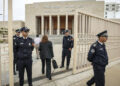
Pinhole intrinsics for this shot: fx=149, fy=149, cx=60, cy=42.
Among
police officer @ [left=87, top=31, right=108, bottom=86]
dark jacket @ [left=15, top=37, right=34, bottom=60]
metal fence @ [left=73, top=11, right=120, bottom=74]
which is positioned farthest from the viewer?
metal fence @ [left=73, top=11, right=120, bottom=74]

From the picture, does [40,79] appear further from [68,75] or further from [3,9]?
[3,9]

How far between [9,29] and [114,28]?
721 centimetres

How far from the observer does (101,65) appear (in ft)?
12.9

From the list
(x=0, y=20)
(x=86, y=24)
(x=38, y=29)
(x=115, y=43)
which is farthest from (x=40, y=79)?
(x=38, y=29)

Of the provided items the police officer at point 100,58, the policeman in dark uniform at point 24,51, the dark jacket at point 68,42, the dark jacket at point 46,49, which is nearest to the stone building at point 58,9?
the dark jacket at point 68,42

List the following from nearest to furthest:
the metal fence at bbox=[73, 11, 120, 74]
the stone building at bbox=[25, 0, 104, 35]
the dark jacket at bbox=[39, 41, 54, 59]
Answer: the dark jacket at bbox=[39, 41, 54, 59], the metal fence at bbox=[73, 11, 120, 74], the stone building at bbox=[25, 0, 104, 35]

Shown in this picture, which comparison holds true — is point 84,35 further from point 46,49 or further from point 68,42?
point 46,49

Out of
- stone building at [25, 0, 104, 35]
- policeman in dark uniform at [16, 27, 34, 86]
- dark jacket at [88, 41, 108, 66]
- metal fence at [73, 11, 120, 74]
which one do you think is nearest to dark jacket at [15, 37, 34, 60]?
policeman in dark uniform at [16, 27, 34, 86]

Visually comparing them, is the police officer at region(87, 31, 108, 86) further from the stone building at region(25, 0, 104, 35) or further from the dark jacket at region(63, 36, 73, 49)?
the stone building at region(25, 0, 104, 35)

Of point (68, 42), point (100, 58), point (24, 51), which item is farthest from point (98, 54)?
point (68, 42)

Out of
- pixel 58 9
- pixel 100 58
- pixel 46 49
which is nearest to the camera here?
pixel 100 58

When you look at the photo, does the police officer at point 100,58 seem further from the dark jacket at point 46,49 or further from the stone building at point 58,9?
the stone building at point 58,9

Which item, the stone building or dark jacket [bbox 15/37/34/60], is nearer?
dark jacket [bbox 15/37/34/60]

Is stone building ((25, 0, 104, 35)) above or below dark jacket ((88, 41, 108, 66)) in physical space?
above
